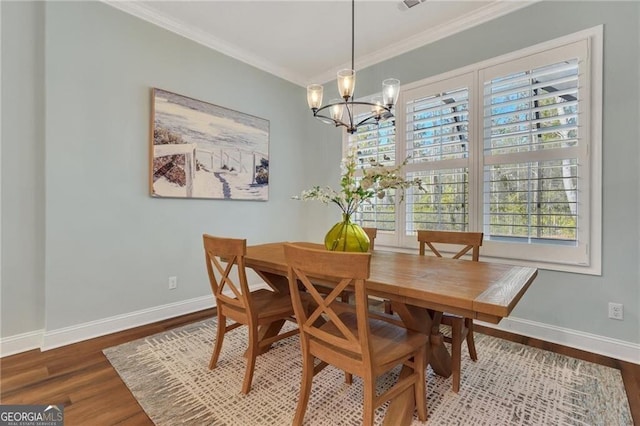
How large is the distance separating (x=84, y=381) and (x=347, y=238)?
1860mm

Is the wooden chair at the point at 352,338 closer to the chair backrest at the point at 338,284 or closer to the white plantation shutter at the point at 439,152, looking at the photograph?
the chair backrest at the point at 338,284

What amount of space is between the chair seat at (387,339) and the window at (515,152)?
1.13 m

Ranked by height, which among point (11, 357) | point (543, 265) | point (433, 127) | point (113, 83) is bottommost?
point (11, 357)

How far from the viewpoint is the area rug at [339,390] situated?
60.8 inches

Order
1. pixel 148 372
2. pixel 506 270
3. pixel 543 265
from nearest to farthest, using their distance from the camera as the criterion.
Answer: pixel 506 270 < pixel 148 372 < pixel 543 265

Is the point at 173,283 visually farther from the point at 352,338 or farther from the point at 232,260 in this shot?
the point at 352,338

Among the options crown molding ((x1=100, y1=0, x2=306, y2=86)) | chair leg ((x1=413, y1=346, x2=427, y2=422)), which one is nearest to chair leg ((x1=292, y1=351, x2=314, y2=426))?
chair leg ((x1=413, y1=346, x2=427, y2=422))

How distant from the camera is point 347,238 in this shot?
1.78m

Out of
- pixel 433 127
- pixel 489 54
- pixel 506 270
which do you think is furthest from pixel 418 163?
pixel 506 270

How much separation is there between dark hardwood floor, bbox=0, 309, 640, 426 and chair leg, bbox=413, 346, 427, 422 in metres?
1.10

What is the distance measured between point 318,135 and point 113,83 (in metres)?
2.40

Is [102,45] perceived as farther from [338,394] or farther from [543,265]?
[543,265]

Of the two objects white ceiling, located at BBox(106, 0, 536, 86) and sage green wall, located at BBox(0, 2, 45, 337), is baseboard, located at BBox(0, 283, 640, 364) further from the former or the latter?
white ceiling, located at BBox(106, 0, 536, 86)

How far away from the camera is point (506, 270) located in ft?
5.45
